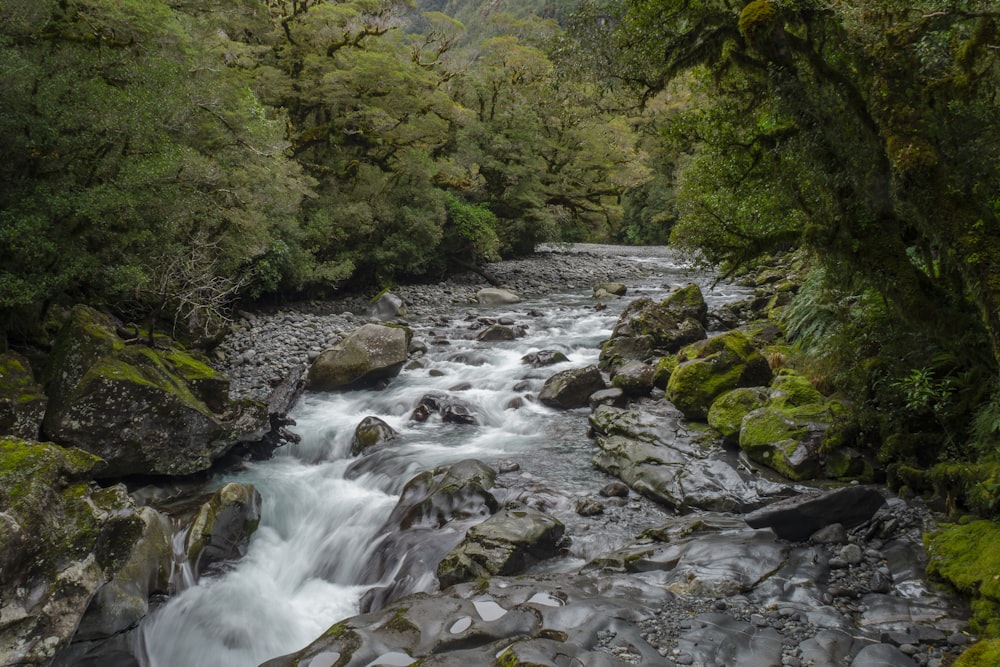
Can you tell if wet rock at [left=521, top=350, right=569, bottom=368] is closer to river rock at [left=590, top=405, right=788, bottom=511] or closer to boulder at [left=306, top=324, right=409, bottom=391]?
boulder at [left=306, top=324, right=409, bottom=391]

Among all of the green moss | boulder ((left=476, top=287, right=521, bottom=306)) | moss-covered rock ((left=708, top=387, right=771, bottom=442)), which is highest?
the green moss

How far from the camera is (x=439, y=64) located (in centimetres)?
2802

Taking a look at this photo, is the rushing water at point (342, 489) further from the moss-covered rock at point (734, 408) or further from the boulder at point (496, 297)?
the boulder at point (496, 297)

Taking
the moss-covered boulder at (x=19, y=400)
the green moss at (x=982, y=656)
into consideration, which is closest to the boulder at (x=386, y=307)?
the moss-covered boulder at (x=19, y=400)

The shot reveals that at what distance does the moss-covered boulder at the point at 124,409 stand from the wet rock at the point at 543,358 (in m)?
7.75

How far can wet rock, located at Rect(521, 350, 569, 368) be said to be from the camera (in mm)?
→ 15422

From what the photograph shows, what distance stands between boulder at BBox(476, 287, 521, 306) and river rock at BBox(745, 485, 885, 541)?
746 inches

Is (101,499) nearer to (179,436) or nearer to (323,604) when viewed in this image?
(179,436)

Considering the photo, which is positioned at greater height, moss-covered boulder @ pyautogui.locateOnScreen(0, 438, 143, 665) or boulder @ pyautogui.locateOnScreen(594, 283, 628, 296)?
moss-covered boulder @ pyautogui.locateOnScreen(0, 438, 143, 665)

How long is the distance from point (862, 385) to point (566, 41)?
6863 mm

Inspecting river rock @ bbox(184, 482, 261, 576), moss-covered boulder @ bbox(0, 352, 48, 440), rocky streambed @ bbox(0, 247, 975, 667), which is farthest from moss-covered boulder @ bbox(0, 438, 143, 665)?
moss-covered boulder @ bbox(0, 352, 48, 440)

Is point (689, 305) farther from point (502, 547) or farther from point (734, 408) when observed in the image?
point (502, 547)

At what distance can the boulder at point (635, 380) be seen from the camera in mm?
12383

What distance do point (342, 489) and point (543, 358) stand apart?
705 centimetres
